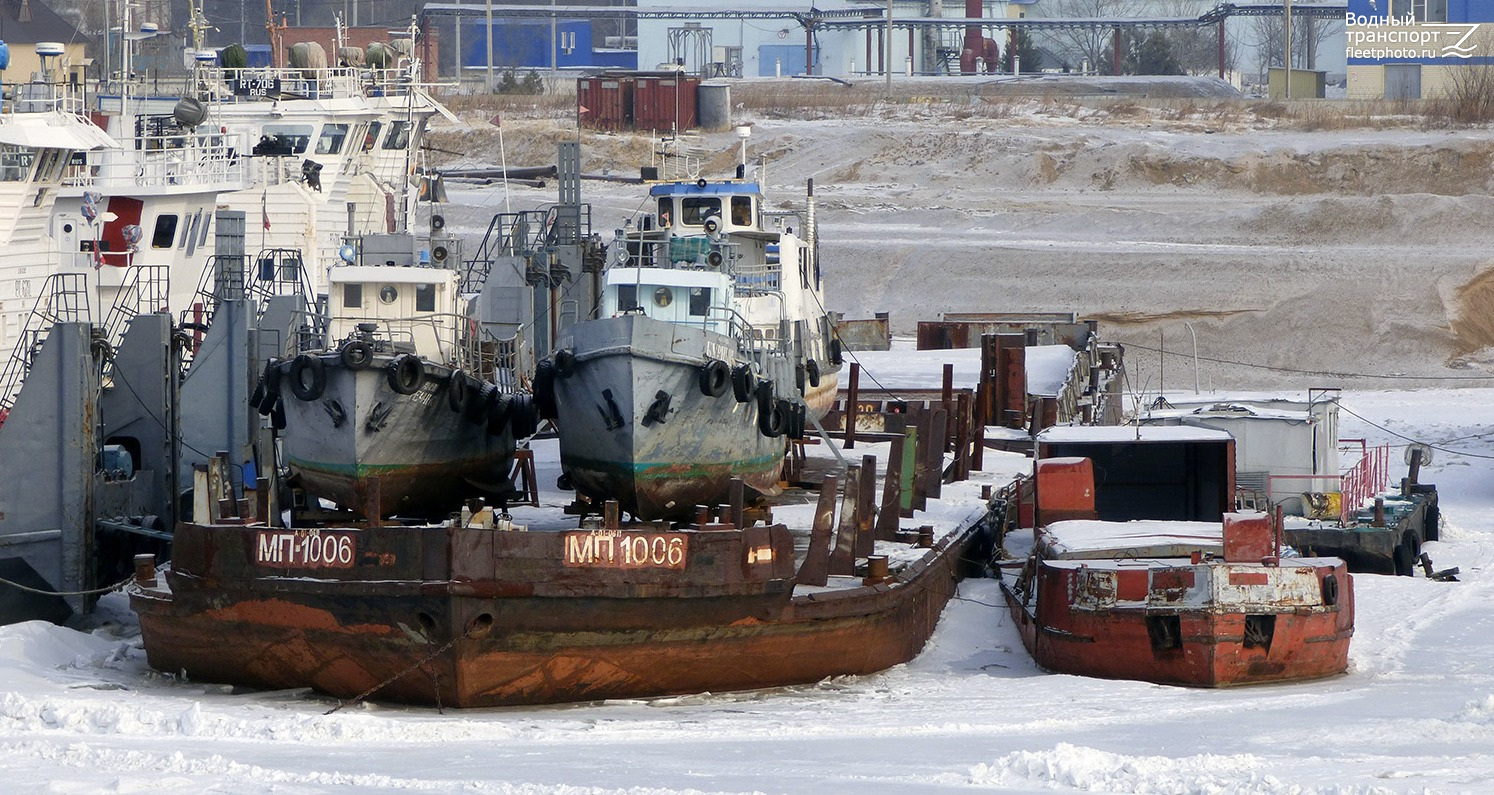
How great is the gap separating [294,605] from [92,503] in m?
3.70

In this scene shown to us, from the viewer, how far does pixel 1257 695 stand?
13.9m

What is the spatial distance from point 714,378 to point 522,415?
269 centimetres

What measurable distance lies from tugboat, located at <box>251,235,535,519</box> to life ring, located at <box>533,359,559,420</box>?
0.52m

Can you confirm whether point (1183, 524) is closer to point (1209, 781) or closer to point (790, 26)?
point (1209, 781)

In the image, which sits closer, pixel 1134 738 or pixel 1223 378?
pixel 1134 738

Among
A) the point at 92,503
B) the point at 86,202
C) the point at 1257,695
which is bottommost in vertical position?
the point at 1257,695

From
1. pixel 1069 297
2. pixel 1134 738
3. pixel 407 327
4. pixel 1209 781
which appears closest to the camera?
pixel 1209 781

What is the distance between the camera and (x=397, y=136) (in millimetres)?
30609

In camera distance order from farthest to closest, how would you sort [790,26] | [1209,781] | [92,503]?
[790,26] → [92,503] → [1209,781]

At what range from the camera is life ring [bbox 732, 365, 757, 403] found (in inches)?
671

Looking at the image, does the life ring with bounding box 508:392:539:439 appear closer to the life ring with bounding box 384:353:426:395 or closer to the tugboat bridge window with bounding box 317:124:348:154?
the life ring with bounding box 384:353:426:395

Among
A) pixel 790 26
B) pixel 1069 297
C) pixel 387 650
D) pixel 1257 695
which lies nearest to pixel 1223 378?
pixel 1069 297

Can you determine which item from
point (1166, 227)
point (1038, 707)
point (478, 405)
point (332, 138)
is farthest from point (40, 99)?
point (1166, 227)

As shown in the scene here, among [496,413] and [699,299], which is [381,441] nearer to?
Answer: [496,413]
